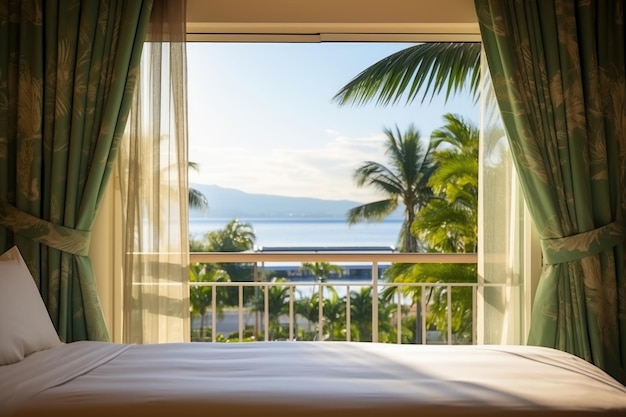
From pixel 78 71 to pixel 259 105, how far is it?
32.9 ft

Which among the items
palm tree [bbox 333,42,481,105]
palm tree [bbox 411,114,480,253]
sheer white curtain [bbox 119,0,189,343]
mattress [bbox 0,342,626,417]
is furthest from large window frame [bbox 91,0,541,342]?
palm tree [bbox 411,114,480,253]

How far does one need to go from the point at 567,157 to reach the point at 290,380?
1.93 m

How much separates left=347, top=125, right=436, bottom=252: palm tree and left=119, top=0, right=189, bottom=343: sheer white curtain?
5.69 m

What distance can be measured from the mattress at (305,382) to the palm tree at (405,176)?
21.1 feet

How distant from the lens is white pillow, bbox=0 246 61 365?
2.37 metres

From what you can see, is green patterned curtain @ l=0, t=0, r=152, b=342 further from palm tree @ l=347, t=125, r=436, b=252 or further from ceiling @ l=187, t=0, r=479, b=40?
palm tree @ l=347, t=125, r=436, b=252

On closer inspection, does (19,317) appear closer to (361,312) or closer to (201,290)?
(201,290)

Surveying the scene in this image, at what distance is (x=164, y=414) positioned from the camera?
1.91 m

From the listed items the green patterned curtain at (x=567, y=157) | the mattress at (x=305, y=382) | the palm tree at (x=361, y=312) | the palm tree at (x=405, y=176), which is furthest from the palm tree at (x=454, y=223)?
the mattress at (x=305, y=382)

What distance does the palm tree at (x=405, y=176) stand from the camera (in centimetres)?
895

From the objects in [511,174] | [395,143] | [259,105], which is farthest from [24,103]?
[259,105]

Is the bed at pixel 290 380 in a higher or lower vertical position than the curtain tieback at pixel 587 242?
lower

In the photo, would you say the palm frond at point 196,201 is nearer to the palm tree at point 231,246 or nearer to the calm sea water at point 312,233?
the palm tree at point 231,246

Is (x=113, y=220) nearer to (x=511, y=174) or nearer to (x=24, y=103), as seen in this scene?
(x=24, y=103)
